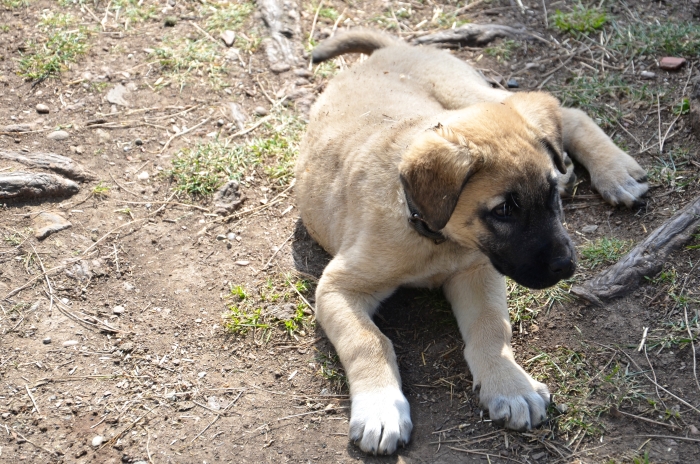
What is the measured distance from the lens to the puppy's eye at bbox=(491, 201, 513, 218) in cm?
371

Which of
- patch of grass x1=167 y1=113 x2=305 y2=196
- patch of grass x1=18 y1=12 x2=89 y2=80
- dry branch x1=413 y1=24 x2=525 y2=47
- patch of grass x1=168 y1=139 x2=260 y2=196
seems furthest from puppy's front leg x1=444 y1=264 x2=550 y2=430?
patch of grass x1=18 y1=12 x2=89 y2=80

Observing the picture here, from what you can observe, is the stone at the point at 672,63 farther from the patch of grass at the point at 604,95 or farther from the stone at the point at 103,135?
the stone at the point at 103,135

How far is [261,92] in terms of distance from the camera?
247 inches

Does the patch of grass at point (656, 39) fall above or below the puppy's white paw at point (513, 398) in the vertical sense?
above

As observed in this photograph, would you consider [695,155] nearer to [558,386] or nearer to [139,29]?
[558,386]

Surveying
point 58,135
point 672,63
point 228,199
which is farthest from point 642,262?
point 58,135

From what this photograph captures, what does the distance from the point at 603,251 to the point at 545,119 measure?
956 mm

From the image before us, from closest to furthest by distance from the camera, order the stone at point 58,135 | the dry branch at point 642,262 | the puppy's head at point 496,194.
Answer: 1. the puppy's head at point 496,194
2. the dry branch at point 642,262
3. the stone at point 58,135

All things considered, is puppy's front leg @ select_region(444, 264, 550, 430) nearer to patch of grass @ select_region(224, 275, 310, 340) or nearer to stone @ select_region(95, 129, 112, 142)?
patch of grass @ select_region(224, 275, 310, 340)

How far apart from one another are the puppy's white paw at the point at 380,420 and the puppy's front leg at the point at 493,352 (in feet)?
1.42

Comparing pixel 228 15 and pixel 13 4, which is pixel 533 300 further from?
pixel 13 4

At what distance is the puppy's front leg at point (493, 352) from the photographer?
3.61 meters

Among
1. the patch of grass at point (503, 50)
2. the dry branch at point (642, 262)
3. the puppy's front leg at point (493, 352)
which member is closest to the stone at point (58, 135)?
the puppy's front leg at point (493, 352)

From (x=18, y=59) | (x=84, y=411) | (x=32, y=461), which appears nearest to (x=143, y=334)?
(x=84, y=411)
